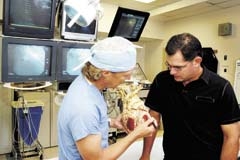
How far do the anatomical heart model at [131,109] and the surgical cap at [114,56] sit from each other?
0.30 meters

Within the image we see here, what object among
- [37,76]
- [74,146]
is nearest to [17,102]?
[37,76]

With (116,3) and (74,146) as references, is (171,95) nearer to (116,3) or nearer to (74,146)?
(74,146)

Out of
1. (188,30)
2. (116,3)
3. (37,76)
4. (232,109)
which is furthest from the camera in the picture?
(188,30)

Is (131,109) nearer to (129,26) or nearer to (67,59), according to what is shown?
(67,59)

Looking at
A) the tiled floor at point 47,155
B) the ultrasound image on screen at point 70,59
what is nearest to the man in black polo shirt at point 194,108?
the ultrasound image on screen at point 70,59

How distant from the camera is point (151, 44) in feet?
19.9

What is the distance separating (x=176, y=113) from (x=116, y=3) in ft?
11.4

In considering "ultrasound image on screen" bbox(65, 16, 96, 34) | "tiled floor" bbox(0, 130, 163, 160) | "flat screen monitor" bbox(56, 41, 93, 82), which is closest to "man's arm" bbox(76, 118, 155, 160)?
"flat screen monitor" bbox(56, 41, 93, 82)

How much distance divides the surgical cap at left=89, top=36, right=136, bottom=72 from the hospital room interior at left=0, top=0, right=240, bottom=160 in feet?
0.70

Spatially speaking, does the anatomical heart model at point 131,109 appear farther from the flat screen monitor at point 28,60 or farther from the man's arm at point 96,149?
the flat screen monitor at point 28,60

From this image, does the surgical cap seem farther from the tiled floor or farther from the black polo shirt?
the tiled floor

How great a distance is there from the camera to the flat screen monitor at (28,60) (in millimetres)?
2049

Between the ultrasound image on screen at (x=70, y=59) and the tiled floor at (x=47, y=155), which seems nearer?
the ultrasound image on screen at (x=70, y=59)

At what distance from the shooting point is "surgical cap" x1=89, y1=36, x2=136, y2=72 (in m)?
1.17
